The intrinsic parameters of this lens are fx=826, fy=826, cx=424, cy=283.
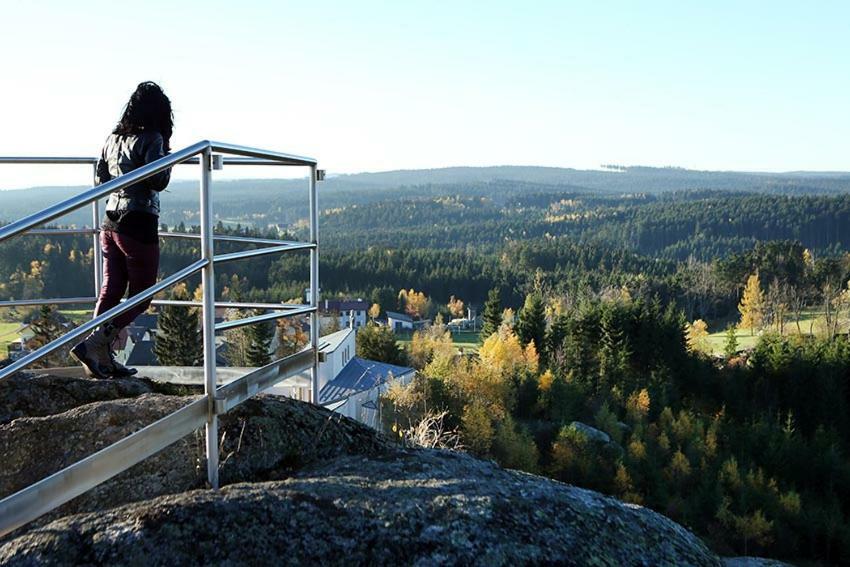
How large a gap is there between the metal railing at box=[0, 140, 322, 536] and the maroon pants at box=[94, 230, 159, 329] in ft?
0.93

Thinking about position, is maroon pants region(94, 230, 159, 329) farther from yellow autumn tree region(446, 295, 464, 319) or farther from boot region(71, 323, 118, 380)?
yellow autumn tree region(446, 295, 464, 319)

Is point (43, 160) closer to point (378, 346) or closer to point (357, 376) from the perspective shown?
point (357, 376)

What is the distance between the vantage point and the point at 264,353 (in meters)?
40.1

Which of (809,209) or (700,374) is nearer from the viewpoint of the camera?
(700,374)

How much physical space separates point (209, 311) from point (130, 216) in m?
1.17

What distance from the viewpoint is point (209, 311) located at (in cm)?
336

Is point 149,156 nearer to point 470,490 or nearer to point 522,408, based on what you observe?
point 470,490

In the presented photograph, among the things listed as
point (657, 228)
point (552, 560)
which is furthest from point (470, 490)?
point (657, 228)

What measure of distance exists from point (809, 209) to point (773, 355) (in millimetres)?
145763

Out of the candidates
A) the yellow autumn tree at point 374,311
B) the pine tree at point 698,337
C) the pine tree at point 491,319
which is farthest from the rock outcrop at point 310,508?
the yellow autumn tree at point 374,311

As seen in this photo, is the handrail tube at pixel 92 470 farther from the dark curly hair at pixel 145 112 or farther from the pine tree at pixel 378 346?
the pine tree at pixel 378 346

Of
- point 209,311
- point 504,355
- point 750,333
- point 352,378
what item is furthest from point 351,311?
point 209,311

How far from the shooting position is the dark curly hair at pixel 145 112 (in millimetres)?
4207

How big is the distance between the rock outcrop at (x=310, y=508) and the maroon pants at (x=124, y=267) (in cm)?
58
